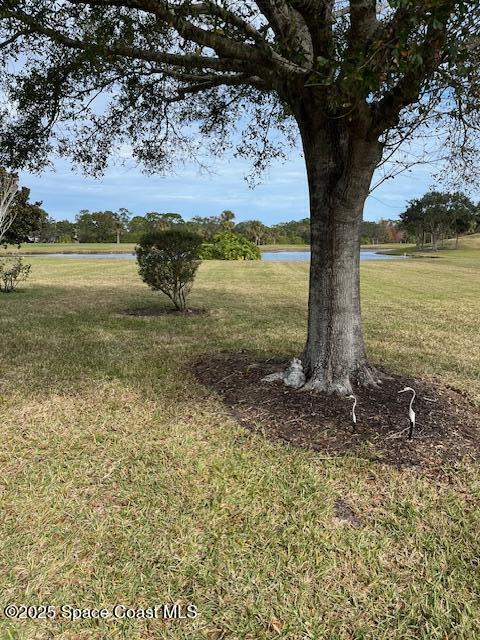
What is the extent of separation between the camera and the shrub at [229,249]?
36.2 metres

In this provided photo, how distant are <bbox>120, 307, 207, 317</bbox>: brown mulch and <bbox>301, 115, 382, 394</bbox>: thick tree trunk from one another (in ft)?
18.4

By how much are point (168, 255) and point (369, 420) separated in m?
5.99

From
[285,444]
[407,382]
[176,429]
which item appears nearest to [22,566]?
[176,429]

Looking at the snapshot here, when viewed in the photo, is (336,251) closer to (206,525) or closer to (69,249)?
(206,525)

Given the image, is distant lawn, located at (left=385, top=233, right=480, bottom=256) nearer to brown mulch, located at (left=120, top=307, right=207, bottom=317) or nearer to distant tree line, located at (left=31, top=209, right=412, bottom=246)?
distant tree line, located at (left=31, top=209, right=412, bottom=246)

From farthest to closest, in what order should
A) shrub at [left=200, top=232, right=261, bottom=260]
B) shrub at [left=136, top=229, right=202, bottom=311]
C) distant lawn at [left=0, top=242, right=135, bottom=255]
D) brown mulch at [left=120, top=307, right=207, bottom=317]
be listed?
distant lawn at [left=0, top=242, right=135, bottom=255] → shrub at [left=200, top=232, right=261, bottom=260] → brown mulch at [left=120, top=307, right=207, bottom=317] → shrub at [left=136, top=229, right=202, bottom=311]

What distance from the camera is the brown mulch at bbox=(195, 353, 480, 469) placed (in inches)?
129

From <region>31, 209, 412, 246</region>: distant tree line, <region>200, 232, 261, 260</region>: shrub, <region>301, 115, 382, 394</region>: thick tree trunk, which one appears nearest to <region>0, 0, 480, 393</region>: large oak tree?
<region>301, 115, 382, 394</region>: thick tree trunk

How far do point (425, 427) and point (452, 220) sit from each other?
58.4 metres

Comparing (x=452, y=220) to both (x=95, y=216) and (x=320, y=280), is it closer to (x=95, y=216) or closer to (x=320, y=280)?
(x=320, y=280)

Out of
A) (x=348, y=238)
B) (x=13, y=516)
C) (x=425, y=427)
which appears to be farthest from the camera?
(x=348, y=238)

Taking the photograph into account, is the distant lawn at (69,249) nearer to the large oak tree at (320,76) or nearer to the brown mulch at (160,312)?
the brown mulch at (160,312)

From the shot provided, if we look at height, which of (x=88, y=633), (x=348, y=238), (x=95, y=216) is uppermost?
(x=95, y=216)

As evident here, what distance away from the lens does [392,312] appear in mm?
10523
